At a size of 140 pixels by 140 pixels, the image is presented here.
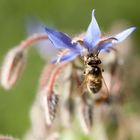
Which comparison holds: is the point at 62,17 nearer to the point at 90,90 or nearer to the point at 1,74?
the point at 1,74

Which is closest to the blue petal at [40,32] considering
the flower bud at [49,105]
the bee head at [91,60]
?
the flower bud at [49,105]

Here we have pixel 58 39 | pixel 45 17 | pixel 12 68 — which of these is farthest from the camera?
pixel 45 17

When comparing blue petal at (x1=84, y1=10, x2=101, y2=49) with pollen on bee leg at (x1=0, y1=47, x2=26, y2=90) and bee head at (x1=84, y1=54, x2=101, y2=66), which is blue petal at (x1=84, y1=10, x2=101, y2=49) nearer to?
bee head at (x1=84, y1=54, x2=101, y2=66)

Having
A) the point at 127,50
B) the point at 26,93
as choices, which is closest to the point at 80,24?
the point at 26,93

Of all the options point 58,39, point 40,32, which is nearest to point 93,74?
point 58,39

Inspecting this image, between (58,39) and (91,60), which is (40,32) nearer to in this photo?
(91,60)

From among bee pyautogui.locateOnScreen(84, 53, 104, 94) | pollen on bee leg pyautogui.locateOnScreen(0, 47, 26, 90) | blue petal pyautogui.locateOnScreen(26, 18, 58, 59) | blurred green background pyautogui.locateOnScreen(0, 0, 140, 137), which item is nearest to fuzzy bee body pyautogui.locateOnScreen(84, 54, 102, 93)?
bee pyautogui.locateOnScreen(84, 53, 104, 94)
